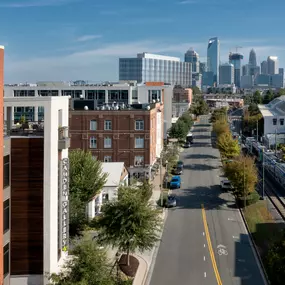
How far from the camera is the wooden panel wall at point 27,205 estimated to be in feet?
60.7

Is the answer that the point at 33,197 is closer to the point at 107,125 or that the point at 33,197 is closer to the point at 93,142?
the point at 107,125

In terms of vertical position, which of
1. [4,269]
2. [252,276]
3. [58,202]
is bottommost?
[252,276]

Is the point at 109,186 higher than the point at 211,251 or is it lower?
higher

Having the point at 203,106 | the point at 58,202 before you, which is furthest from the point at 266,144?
the point at 203,106

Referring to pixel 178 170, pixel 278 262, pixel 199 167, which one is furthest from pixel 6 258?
pixel 199 167

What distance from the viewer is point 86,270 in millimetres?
16922

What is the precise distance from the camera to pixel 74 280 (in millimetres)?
16656

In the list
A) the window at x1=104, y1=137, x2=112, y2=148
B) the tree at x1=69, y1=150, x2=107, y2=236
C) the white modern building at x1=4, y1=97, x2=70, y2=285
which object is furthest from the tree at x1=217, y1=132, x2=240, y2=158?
the white modern building at x1=4, y1=97, x2=70, y2=285

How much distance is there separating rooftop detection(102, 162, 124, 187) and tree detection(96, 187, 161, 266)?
1253cm

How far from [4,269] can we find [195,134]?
81304mm

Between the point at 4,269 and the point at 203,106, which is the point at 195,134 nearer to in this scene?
the point at 203,106

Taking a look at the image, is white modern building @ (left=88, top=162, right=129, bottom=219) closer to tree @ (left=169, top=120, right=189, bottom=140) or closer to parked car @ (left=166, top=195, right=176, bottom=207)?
parked car @ (left=166, top=195, right=176, bottom=207)

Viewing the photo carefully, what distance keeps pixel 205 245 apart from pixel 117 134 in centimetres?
2077

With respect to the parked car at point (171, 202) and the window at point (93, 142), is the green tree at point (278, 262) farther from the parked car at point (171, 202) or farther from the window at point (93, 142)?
the window at point (93, 142)
